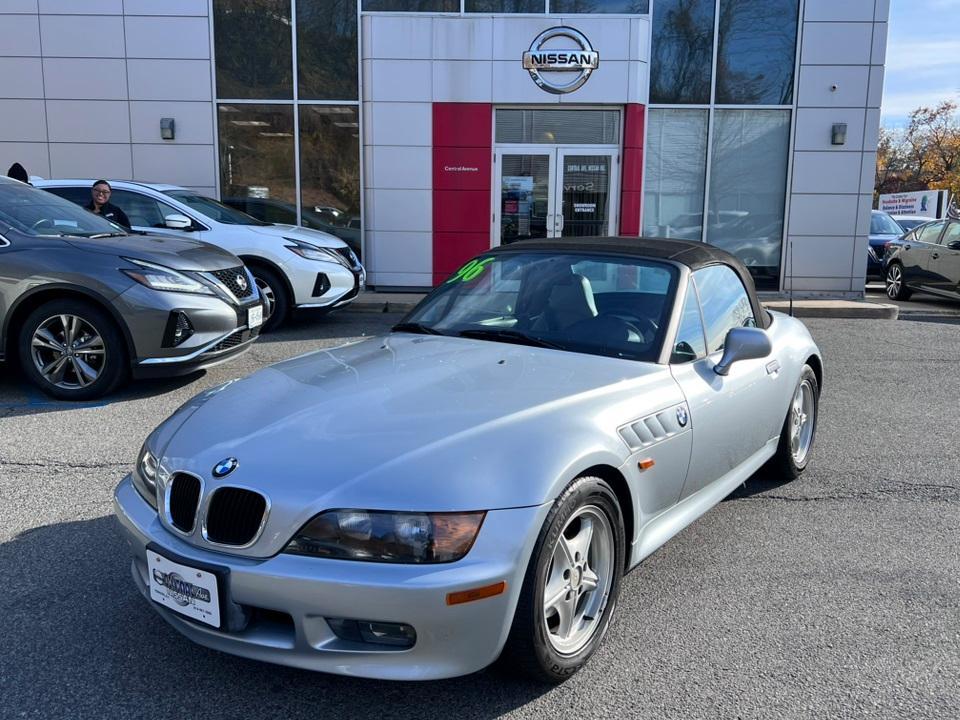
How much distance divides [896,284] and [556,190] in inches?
259

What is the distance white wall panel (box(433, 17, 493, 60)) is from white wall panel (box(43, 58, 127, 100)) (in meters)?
5.10

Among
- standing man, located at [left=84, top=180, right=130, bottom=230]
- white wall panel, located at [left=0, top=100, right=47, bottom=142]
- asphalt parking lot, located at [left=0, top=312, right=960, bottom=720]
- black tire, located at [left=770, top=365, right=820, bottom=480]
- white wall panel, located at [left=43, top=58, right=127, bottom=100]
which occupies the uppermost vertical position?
white wall panel, located at [left=43, top=58, right=127, bottom=100]

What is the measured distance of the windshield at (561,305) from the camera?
11.8ft

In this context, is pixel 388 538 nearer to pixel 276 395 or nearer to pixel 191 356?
pixel 276 395

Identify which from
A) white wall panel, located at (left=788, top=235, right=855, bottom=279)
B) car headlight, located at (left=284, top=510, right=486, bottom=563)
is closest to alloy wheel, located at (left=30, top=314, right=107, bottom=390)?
car headlight, located at (left=284, top=510, right=486, bottom=563)

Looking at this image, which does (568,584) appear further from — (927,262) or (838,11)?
(927,262)

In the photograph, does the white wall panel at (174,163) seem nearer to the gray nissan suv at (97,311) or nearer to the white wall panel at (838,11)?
the gray nissan suv at (97,311)

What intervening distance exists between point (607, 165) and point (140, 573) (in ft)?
38.3

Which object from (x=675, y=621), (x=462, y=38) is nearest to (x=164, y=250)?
(x=675, y=621)

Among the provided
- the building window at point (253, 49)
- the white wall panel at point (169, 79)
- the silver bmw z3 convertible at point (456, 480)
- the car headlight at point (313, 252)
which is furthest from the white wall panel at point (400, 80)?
the silver bmw z3 convertible at point (456, 480)

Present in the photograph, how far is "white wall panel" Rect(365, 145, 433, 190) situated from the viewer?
13.2 meters

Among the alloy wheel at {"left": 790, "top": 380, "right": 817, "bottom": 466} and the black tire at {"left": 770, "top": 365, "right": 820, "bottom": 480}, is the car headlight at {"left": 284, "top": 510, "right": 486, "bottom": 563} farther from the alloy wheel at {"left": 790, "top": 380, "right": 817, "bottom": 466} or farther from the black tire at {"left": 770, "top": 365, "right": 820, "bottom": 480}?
the alloy wheel at {"left": 790, "top": 380, "right": 817, "bottom": 466}

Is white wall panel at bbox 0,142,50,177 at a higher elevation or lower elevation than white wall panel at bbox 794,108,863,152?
lower

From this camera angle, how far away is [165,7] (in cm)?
1291
